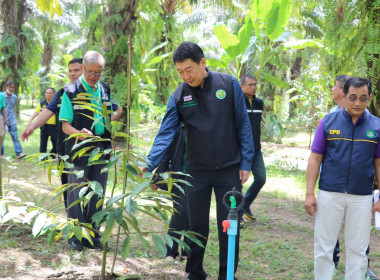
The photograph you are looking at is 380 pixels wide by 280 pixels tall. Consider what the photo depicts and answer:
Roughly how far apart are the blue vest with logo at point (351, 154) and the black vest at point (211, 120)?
29.3 inches

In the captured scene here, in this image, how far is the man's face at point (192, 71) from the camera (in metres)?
3.72

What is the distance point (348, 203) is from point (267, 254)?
193 centimetres

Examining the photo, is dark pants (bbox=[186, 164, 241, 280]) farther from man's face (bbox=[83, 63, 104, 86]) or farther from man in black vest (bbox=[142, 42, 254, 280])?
man's face (bbox=[83, 63, 104, 86])

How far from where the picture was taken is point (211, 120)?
3.83 meters

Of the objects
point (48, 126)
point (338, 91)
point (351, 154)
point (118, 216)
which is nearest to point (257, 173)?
point (338, 91)

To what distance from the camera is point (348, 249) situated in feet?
12.4

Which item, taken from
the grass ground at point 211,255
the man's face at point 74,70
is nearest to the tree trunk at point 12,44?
the grass ground at point 211,255

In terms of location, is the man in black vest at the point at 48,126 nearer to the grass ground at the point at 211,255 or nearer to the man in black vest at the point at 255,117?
the grass ground at the point at 211,255

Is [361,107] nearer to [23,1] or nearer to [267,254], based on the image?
[267,254]

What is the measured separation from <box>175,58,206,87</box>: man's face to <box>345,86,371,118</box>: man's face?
1.17 m

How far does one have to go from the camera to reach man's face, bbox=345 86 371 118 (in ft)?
12.1

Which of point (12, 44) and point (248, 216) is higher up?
point (12, 44)

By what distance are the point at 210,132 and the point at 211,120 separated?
98 mm

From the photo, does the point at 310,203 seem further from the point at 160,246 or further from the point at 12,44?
the point at 12,44
